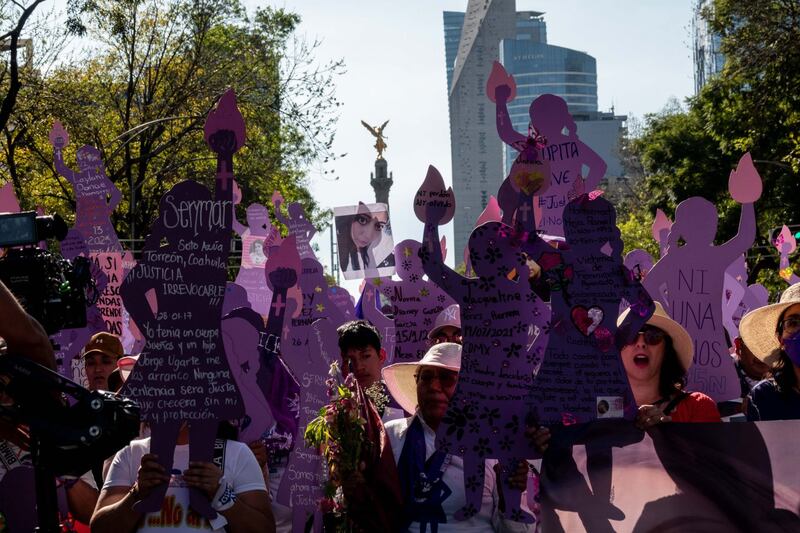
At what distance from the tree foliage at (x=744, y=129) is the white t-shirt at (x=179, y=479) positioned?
406 inches

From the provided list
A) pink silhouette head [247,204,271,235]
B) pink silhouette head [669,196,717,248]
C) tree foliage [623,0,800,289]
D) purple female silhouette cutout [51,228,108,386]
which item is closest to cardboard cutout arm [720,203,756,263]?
pink silhouette head [669,196,717,248]

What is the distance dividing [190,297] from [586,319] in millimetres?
1556

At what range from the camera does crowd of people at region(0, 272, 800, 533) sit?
5.01 meters

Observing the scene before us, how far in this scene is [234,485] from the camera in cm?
510

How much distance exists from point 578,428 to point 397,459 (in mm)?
816

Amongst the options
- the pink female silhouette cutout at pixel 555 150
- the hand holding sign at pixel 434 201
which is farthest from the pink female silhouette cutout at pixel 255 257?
Result: the hand holding sign at pixel 434 201

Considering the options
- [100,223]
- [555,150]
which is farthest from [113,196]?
[555,150]

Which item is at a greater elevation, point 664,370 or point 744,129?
point 744,129

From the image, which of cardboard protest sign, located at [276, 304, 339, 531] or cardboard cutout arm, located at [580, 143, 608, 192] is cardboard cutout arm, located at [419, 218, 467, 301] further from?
cardboard cutout arm, located at [580, 143, 608, 192]

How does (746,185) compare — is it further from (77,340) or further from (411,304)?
(77,340)

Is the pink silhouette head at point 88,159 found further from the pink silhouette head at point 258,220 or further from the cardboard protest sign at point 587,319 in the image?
the cardboard protest sign at point 587,319

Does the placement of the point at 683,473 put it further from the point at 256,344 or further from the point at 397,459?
the point at 256,344

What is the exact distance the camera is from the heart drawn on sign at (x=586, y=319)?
5211mm

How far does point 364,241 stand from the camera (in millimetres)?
10750
